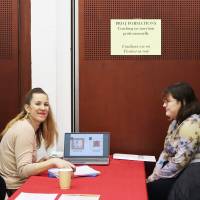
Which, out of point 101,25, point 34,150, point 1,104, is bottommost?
point 34,150

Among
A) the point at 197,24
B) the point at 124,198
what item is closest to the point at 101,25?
the point at 197,24

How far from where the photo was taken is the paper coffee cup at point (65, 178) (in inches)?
97.4

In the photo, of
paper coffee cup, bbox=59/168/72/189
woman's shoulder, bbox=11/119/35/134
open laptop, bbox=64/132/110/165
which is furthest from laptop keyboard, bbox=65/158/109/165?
paper coffee cup, bbox=59/168/72/189

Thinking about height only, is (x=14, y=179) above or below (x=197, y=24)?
below

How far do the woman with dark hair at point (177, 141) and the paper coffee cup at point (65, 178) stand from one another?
101 centimetres

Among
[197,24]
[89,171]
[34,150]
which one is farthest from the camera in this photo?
[197,24]

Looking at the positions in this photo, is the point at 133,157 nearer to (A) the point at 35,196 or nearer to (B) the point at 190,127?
(B) the point at 190,127

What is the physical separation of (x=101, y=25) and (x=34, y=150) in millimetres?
1338

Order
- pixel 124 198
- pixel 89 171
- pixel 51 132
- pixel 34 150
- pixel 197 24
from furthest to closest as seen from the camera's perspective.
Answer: pixel 197 24 → pixel 51 132 → pixel 34 150 → pixel 89 171 → pixel 124 198

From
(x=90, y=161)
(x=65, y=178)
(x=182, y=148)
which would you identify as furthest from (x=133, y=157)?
(x=65, y=178)

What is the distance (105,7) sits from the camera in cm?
385

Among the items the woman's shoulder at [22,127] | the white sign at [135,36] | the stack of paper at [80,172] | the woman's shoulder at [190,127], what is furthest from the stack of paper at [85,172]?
the white sign at [135,36]

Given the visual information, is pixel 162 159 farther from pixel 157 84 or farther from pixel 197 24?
pixel 197 24

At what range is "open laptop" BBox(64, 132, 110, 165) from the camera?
349 centimetres
